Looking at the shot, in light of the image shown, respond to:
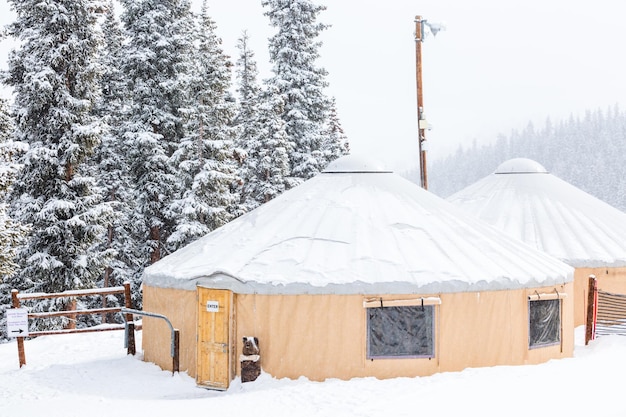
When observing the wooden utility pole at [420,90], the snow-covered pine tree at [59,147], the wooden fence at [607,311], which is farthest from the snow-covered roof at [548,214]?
the snow-covered pine tree at [59,147]

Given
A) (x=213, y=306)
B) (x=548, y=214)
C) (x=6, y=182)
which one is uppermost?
(x=6, y=182)

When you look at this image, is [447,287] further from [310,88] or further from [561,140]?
[561,140]

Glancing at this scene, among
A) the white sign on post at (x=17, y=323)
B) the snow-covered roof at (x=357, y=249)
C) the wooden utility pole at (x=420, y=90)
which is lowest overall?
the white sign on post at (x=17, y=323)

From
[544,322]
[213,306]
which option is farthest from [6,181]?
[544,322]

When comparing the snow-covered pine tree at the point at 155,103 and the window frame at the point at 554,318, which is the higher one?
the snow-covered pine tree at the point at 155,103

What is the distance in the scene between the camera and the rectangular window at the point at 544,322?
1091 cm

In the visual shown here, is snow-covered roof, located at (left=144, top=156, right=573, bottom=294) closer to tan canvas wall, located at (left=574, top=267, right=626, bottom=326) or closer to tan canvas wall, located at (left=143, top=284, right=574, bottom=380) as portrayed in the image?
tan canvas wall, located at (left=143, top=284, right=574, bottom=380)

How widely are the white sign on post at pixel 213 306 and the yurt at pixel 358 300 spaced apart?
0.01 m

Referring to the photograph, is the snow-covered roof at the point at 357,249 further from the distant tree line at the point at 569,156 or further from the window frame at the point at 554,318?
the distant tree line at the point at 569,156

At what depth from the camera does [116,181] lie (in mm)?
26766

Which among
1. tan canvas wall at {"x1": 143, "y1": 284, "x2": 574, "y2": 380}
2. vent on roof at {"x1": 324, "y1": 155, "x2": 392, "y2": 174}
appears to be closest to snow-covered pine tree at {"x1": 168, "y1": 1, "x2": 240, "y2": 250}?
vent on roof at {"x1": 324, "y1": 155, "x2": 392, "y2": 174}

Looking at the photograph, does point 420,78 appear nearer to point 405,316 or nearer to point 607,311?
point 607,311

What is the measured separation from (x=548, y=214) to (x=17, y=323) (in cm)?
1160

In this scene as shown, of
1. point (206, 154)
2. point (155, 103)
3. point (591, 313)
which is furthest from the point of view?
point (155, 103)
